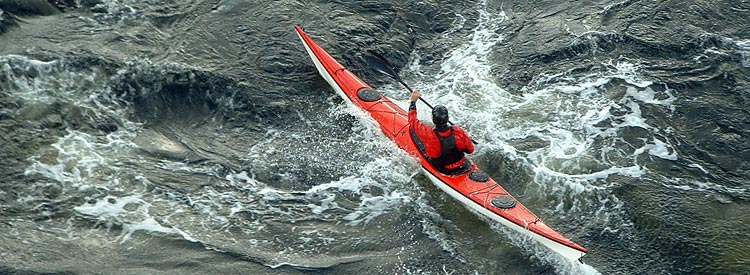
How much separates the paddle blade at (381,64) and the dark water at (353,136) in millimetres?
207

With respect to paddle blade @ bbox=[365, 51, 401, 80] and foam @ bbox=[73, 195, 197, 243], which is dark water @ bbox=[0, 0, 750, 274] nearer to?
foam @ bbox=[73, 195, 197, 243]

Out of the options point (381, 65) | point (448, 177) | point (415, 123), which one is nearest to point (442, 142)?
point (448, 177)

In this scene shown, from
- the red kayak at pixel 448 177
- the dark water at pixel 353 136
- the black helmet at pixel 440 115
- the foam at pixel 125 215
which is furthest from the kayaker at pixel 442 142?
the foam at pixel 125 215

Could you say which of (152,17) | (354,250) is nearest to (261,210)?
(354,250)

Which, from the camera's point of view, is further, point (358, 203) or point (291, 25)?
point (291, 25)

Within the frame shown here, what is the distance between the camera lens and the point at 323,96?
40.5 feet

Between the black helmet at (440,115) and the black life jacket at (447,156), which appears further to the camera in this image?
the black life jacket at (447,156)

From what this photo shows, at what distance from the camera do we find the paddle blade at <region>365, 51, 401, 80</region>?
12.3m

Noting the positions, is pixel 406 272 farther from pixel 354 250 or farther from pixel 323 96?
pixel 323 96

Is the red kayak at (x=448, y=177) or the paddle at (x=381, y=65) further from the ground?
the paddle at (x=381, y=65)

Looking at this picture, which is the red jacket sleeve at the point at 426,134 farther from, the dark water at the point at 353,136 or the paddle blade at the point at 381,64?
the paddle blade at the point at 381,64

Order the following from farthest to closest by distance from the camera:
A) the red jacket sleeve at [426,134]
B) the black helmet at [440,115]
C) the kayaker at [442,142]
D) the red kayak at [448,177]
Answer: the red jacket sleeve at [426,134]
the kayaker at [442,142]
the black helmet at [440,115]
the red kayak at [448,177]

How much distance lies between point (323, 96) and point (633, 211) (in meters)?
4.99

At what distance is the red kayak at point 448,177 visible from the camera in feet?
31.1
